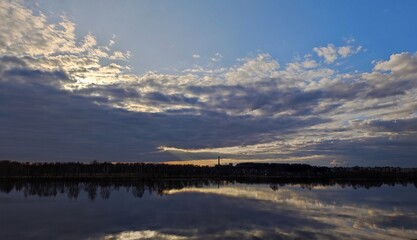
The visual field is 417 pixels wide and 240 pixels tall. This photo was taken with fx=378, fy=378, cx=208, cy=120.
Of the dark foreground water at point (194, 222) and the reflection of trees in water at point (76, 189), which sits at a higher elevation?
the reflection of trees in water at point (76, 189)

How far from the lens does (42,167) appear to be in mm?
113062

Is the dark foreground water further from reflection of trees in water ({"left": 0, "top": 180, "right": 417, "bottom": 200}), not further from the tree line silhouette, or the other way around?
the tree line silhouette

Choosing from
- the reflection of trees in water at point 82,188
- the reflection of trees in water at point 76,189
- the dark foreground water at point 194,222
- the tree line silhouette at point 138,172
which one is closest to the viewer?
the dark foreground water at point 194,222

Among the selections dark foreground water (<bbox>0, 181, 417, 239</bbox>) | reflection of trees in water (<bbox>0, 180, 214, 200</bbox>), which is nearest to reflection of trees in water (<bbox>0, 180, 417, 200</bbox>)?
reflection of trees in water (<bbox>0, 180, 214, 200</bbox>)

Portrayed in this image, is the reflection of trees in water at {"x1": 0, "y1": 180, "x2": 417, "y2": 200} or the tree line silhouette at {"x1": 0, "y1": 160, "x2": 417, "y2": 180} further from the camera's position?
the tree line silhouette at {"x1": 0, "y1": 160, "x2": 417, "y2": 180}

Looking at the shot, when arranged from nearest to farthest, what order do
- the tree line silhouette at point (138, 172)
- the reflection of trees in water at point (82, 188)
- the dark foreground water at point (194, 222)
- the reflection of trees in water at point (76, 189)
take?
the dark foreground water at point (194, 222) < the reflection of trees in water at point (76, 189) < the reflection of trees in water at point (82, 188) < the tree line silhouette at point (138, 172)

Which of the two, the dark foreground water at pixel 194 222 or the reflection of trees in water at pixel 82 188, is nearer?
the dark foreground water at pixel 194 222

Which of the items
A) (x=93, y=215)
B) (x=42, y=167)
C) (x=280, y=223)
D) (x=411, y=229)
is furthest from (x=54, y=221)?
(x=42, y=167)

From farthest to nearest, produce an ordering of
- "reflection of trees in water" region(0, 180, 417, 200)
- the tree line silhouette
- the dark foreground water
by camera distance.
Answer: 1. the tree line silhouette
2. "reflection of trees in water" region(0, 180, 417, 200)
3. the dark foreground water

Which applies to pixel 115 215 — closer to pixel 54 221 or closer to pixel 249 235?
pixel 54 221

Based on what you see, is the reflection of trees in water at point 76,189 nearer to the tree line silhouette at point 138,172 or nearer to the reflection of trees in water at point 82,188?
the reflection of trees in water at point 82,188

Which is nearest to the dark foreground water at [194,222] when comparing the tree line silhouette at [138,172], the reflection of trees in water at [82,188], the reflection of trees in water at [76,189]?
the reflection of trees in water at [76,189]

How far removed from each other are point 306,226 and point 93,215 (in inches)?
601

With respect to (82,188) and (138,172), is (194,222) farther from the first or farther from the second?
(138,172)
